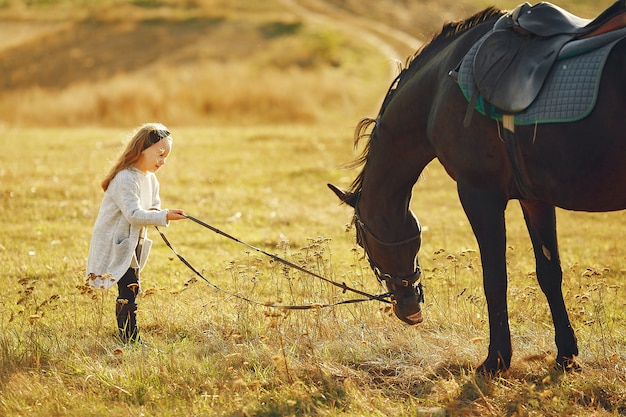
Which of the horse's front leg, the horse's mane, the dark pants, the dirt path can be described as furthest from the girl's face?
the dirt path

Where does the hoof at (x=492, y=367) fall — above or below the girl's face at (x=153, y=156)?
below

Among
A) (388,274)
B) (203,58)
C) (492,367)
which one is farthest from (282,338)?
(203,58)

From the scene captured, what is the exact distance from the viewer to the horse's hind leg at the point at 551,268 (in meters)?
4.91

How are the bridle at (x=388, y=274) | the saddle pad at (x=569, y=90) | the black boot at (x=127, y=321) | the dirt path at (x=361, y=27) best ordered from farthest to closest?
the dirt path at (x=361, y=27)
the black boot at (x=127, y=321)
the bridle at (x=388, y=274)
the saddle pad at (x=569, y=90)

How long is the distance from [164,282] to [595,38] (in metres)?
4.63

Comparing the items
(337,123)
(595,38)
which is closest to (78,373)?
(595,38)

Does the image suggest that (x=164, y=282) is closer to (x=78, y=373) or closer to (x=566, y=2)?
(x=78, y=373)

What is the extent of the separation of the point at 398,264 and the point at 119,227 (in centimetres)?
186

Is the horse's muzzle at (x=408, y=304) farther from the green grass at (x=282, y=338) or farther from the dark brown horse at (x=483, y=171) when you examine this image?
the green grass at (x=282, y=338)

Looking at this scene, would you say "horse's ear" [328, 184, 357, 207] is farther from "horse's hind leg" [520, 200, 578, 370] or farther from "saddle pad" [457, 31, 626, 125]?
"saddle pad" [457, 31, 626, 125]

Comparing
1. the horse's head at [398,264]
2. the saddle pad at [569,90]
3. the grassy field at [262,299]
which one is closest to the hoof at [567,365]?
the grassy field at [262,299]

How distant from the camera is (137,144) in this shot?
5371 mm

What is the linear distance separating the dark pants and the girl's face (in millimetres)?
711

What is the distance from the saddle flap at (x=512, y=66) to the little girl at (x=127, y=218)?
221 centimetres
